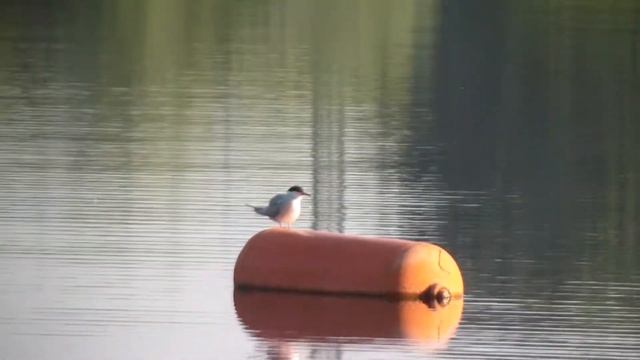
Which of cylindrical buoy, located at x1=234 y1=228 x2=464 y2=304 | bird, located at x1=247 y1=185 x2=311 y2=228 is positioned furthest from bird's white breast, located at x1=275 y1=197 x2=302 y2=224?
cylindrical buoy, located at x1=234 y1=228 x2=464 y2=304

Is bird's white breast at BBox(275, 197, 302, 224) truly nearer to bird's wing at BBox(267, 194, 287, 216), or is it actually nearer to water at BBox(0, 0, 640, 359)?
bird's wing at BBox(267, 194, 287, 216)

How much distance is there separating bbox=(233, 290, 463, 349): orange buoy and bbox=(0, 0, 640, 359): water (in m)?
0.03

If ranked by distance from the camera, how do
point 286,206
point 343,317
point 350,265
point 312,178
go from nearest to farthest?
1. point 343,317
2. point 350,265
3. point 286,206
4. point 312,178

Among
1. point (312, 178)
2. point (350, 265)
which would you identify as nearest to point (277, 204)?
point (350, 265)

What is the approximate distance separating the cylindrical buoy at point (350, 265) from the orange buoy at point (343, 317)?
0.28ft

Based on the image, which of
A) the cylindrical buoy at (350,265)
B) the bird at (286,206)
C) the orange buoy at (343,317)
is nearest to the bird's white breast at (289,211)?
the bird at (286,206)

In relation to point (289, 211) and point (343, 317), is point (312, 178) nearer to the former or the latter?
point (289, 211)

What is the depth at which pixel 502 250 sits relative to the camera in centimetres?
1717

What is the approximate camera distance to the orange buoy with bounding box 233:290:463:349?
13875 millimetres

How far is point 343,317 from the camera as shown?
14.3 m

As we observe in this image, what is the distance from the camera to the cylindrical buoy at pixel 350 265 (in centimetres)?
1448

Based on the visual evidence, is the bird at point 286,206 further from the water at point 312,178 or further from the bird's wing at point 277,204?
the water at point 312,178

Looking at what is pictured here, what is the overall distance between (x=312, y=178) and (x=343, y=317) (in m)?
6.26

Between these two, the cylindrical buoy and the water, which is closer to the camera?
the water
